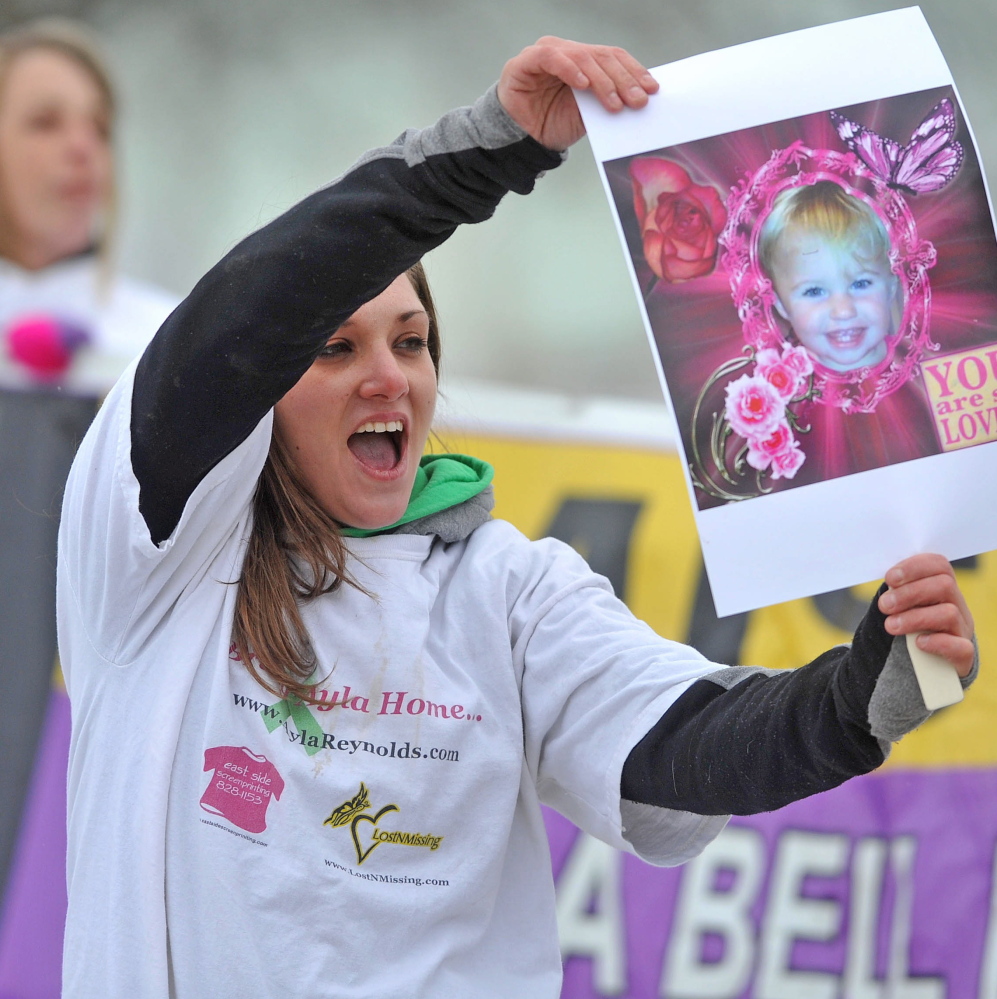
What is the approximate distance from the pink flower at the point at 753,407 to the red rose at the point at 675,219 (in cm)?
10

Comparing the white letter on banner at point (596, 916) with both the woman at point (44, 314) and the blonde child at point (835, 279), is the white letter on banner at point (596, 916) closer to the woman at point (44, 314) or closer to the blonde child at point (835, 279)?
the woman at point (44, 314)

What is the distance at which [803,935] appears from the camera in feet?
7.21

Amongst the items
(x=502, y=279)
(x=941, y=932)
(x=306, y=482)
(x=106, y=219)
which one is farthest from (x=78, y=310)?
(x=941, y=932)

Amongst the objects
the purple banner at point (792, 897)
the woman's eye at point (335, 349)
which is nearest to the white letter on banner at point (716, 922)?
the purple banner at point (792, 897)

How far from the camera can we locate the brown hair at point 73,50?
6.84ft

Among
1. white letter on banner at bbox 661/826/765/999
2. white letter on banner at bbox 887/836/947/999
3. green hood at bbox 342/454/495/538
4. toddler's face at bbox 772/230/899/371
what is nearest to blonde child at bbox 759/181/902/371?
toddler's face at bbox 772/230/899/371

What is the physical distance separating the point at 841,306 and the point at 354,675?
528 millimetres

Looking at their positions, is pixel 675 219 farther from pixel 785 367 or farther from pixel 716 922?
pixel 716 922

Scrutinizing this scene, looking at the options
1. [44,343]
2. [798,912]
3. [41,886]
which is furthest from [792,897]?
[44,343]

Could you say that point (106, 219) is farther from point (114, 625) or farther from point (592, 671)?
point (592, 671)

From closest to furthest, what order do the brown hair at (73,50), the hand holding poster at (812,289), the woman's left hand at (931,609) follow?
the woman's left hand at (931,609)
the hand holding poster at (812,289)
the brown hair at (73,50)

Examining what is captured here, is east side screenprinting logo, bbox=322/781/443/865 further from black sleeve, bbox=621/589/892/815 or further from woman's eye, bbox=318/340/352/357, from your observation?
woman's eye, bbox=318/340/352/357

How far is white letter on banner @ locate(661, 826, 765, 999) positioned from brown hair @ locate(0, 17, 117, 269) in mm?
1575

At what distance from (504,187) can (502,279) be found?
1.31 meters
